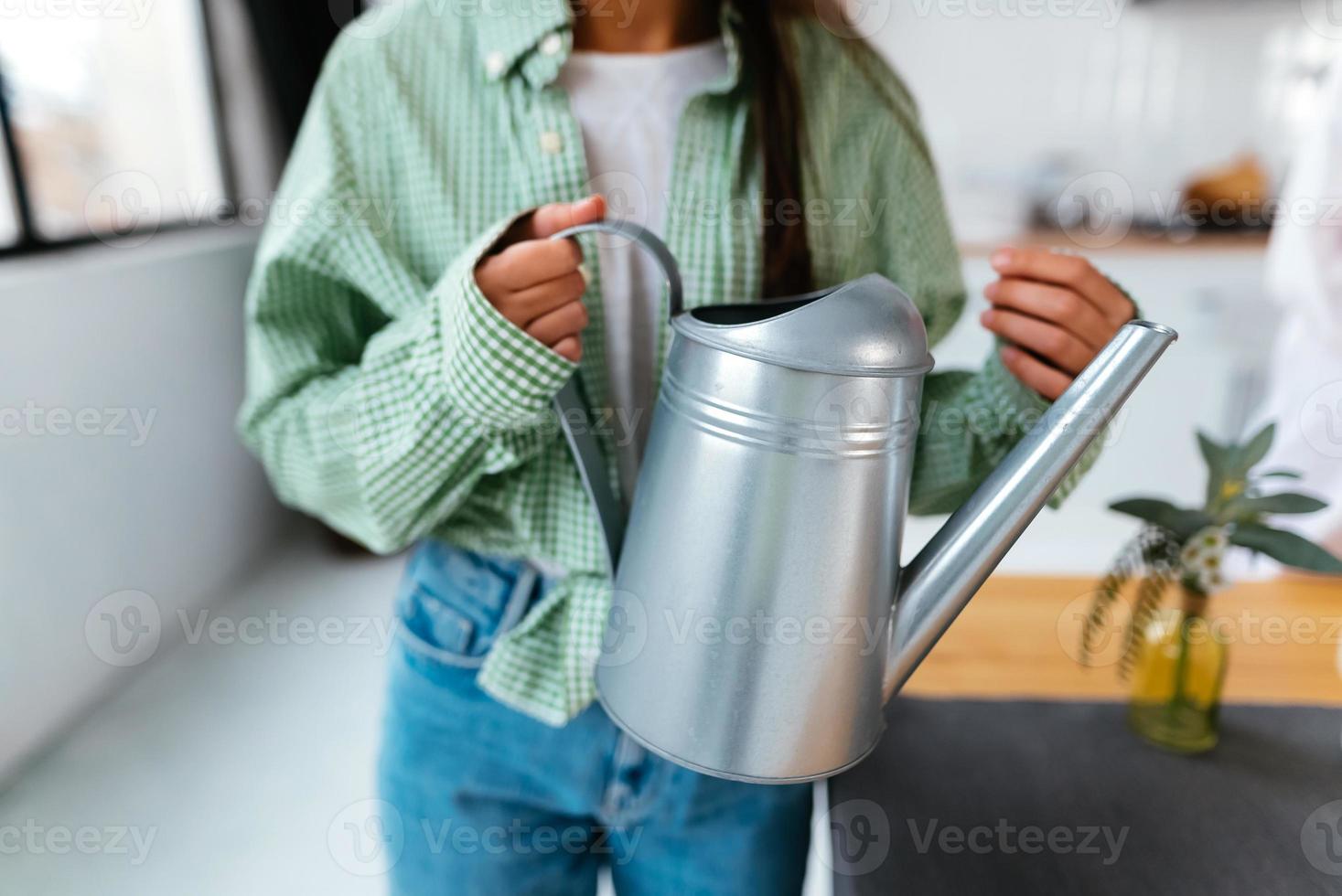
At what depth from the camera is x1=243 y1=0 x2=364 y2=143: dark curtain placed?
1878 mm

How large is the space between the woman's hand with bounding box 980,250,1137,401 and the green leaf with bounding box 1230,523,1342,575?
184 mm

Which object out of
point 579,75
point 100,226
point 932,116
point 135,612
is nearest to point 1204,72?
point 932,116

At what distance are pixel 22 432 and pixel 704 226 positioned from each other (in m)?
1.06

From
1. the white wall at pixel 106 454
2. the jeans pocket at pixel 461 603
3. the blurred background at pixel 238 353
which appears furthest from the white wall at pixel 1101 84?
the jeans pocket at pixel 461 603

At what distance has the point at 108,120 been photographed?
63.0 inches

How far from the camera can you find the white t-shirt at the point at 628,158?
0.57m

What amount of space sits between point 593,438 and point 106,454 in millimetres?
1222

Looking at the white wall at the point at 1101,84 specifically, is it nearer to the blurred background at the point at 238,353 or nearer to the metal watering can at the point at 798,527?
the blurred background at the point at 238,353

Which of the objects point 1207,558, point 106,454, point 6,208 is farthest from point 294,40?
point 1207,558

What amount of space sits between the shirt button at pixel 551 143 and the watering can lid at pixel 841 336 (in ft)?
0.74

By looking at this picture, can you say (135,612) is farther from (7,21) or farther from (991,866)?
(991,866)

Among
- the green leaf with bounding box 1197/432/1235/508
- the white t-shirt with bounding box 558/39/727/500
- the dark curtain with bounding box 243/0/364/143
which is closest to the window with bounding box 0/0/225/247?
the dark curtain with bounding box 243/0/364/143

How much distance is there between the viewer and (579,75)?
0.57 m

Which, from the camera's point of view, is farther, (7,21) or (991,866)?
(7,21)
